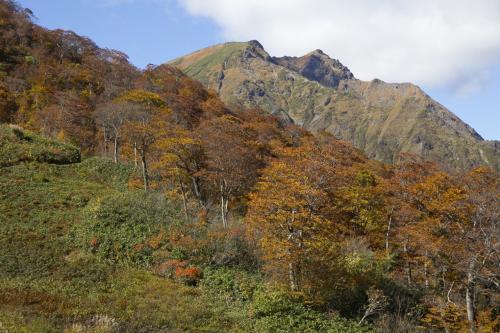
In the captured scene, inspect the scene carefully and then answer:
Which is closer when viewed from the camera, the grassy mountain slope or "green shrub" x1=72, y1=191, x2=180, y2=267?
the grassy mountain slope

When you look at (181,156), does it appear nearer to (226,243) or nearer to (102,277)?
(226,243)

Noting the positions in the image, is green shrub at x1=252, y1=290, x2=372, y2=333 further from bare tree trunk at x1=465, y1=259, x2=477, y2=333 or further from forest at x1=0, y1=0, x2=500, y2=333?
bare tree trunk at x1=465, y1=259, x2=477, y2=333

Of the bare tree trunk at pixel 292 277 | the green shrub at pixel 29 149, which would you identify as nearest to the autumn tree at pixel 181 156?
the green shrub at pixel 29 149

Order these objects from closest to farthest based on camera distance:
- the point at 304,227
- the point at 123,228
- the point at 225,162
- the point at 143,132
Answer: the point at 304,227
the point at 123,228
the point at 225,162
the point at 143,132

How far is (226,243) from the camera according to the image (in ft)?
80.8

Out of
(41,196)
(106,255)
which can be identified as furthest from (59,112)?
(106,255)

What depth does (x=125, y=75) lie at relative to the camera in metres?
77.4

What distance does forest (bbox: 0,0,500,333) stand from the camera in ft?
59.7

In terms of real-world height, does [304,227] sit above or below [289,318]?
above

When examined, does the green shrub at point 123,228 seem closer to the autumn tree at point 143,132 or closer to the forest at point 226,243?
the forest at point 226,243

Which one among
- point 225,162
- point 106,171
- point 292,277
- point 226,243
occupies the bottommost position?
point 292,277

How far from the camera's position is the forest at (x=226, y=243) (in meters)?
18.2

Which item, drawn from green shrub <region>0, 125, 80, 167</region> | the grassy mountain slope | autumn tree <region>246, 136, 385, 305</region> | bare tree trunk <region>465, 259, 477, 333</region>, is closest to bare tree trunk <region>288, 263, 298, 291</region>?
autumn tree <region>246, 136, 385, 305</region>

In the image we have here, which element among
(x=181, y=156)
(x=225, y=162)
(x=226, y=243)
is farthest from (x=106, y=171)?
(x=226, y=243)
